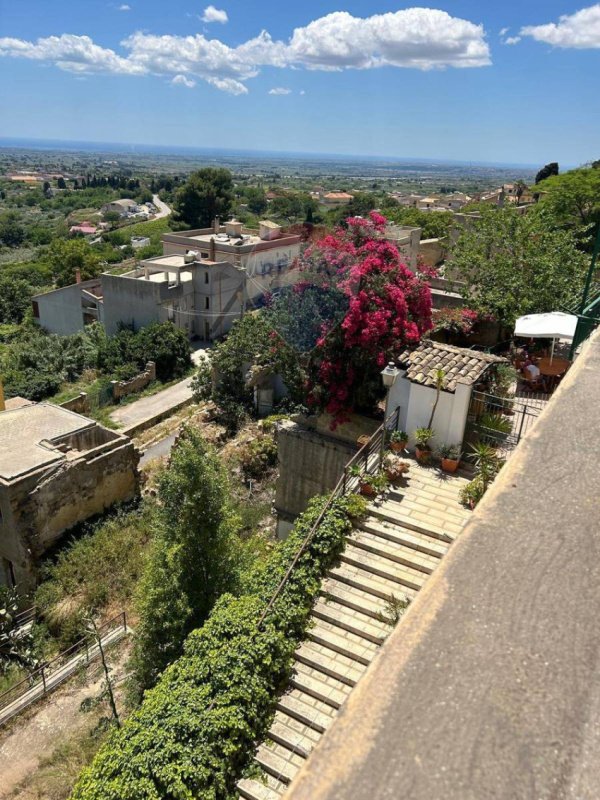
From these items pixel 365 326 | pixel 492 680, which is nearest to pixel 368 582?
pixel 365 326

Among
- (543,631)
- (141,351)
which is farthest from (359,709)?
(141,351)

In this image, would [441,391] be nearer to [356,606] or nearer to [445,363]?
[445,363]

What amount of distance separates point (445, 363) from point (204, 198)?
209 ft

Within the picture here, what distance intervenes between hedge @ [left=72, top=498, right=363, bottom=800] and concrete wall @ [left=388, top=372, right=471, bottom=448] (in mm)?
3787

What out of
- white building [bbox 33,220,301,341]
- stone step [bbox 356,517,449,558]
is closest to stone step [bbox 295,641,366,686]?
stone step [bbox 356,517,449,558]

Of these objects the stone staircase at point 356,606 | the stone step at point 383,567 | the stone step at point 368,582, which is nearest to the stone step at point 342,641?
the stone staircase at point 356,606

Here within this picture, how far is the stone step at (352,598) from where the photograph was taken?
7391 millimetres

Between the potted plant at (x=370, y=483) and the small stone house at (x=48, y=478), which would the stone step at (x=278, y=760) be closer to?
the potted plant at (x=370, y=483)

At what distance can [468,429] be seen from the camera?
997 centimetres

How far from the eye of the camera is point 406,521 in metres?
8.44

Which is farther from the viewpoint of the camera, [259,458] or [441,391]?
[259,458]

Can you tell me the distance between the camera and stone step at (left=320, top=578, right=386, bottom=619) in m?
7.39

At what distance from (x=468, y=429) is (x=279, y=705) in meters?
5.70

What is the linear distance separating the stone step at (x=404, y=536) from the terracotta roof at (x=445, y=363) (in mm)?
2697
